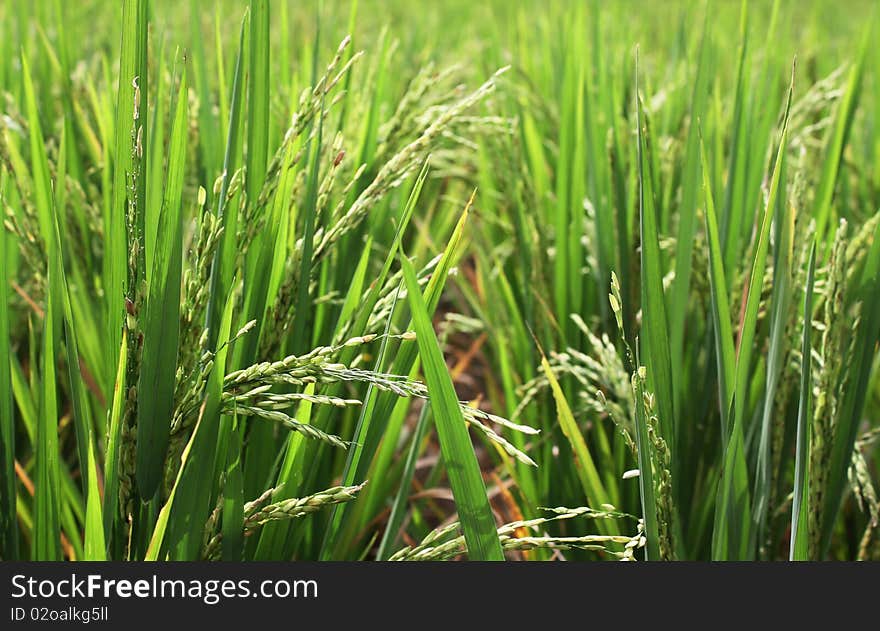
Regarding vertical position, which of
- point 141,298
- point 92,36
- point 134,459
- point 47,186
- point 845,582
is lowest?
point 845,582

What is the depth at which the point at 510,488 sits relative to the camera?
1183mm

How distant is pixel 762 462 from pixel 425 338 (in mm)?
396

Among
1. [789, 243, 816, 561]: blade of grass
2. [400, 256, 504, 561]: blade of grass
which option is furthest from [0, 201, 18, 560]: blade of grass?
[789, 243, 816, 561]: blade of grass

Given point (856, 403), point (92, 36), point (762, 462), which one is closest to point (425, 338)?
point (762, 462)

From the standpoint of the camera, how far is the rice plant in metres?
0.65

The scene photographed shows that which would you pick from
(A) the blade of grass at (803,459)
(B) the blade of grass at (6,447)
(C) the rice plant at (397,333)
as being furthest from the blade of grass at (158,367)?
(A) the blade of grass at (803,459)

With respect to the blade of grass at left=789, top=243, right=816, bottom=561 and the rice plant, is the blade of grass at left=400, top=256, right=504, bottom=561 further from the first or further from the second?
the blade of grass at left=789, top=243, right=816, bottom=561

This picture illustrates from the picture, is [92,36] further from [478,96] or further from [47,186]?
[478,96]

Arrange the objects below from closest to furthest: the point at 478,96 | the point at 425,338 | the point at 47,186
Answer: the point at 425,338 → the point at 478,96 → the point at 47,186

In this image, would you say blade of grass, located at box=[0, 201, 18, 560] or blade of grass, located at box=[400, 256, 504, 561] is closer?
blade of grass, located at box=[400, 256, 504, 561]

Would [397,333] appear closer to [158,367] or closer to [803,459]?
[158,367]

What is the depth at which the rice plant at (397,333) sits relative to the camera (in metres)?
0.65

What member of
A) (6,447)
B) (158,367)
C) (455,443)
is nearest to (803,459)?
(455,443)

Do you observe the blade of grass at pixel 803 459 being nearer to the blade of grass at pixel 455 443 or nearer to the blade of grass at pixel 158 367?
the blade of grass at pixel 455 443
